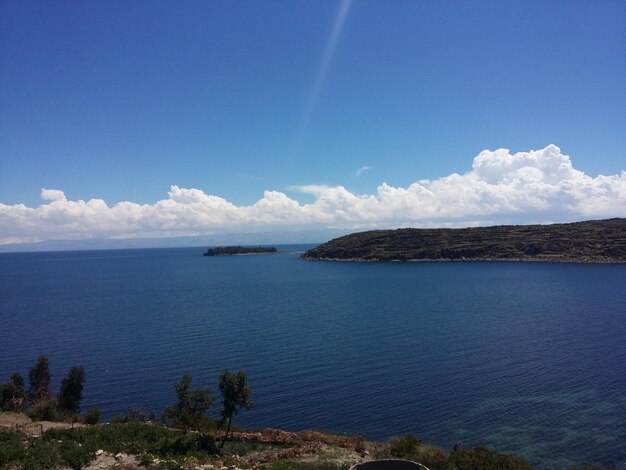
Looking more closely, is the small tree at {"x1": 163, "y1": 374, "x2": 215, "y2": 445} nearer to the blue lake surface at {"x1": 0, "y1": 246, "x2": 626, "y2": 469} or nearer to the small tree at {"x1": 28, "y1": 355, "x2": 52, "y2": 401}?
the blue lake surface at {"x1": 0, "y1": 246, "x2": 626, "y2": 469}

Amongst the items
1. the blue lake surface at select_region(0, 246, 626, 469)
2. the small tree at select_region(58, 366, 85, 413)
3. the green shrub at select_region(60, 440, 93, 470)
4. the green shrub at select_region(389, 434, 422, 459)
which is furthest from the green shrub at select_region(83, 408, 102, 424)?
the green shrub at select_region(389, 434, 422, 459)

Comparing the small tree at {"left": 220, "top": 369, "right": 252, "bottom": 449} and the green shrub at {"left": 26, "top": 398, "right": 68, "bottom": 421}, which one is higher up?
the small tree at {"left": 220, "top": 369, "right": 252, "bottom": 449}

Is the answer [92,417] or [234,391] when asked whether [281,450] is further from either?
[92,417]

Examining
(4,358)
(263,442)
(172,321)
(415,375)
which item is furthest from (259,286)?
(263,442)

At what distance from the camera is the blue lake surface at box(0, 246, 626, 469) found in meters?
40.9

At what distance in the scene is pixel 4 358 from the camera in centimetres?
6506

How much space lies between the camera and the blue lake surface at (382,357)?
40.9m

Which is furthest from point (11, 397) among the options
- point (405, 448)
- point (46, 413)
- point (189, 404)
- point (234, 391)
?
point (405, 448)

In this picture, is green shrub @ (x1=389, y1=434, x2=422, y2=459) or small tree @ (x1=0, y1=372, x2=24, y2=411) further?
small tree @ (x1=0, y1=372, x2=24, y2=411)

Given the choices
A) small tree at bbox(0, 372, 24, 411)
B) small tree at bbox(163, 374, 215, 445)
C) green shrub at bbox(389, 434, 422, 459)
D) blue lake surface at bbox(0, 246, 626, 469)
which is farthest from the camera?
small tree at bbox(0, 372, 24, 411)

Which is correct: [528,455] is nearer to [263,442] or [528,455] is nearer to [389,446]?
[389,446]

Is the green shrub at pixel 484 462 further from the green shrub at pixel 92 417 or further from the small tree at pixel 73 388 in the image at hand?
Result: the small tree at pixel 73 388

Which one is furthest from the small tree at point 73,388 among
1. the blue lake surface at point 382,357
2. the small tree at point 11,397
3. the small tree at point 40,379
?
the small tree at point 40,379

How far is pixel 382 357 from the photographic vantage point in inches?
2437
